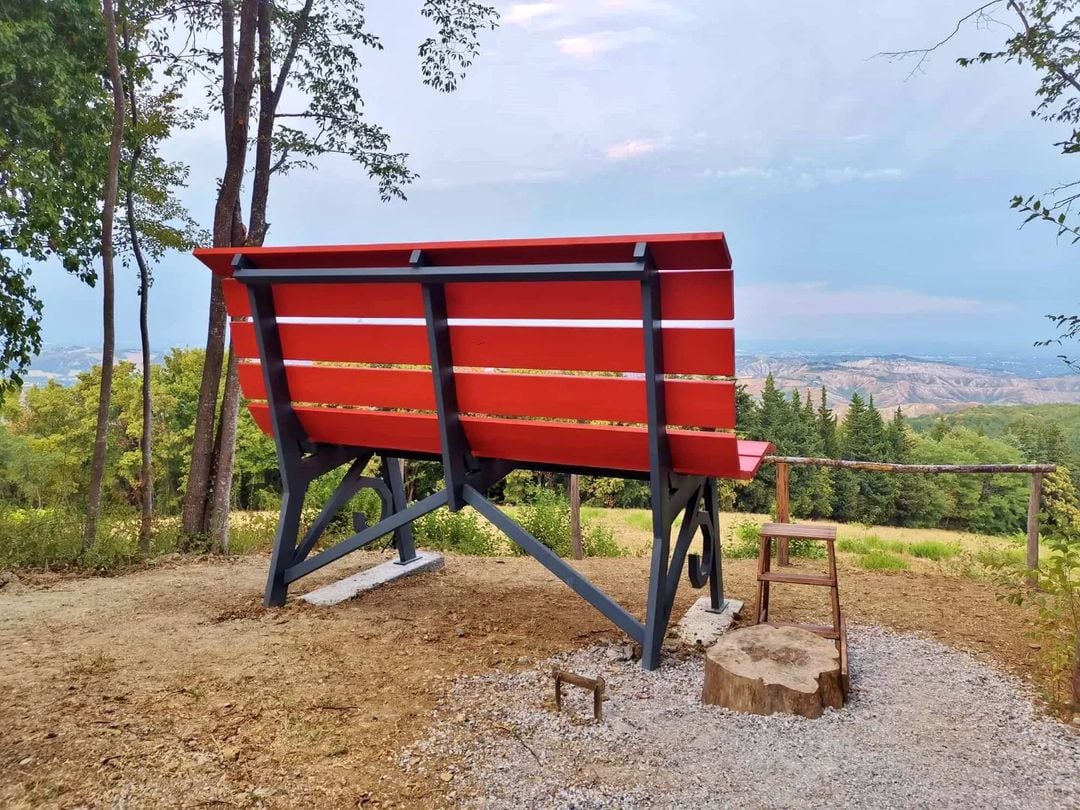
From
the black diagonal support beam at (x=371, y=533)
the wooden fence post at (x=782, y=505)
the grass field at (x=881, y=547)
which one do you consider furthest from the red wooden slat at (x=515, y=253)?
the grass field at (x=881, y=547)

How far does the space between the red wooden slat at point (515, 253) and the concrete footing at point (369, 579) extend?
1945 millimetres

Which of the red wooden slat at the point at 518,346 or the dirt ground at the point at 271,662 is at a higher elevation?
the red wooden slat at the point at 518,346

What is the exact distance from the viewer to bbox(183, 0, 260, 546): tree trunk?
6.93 m

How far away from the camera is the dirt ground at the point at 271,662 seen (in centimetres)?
236

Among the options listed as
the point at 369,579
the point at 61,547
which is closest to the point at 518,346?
the point at 369,579

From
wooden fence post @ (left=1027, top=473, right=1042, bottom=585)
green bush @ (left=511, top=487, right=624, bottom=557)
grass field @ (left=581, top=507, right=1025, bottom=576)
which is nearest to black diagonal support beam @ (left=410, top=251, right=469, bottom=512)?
grass field @ (left=581, top=507, right=1025, bottom=576)

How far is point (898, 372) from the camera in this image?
144ft

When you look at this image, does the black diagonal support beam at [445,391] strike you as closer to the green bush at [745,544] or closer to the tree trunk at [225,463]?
the tree trunk at [225,463]

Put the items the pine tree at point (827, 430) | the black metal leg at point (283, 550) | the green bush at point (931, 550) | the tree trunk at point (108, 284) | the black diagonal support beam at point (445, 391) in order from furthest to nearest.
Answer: the pine tree at point (827, 430)
the green bush at point (931, 550)
the tree trunk at point (108, 284)
the black metal leg at point (283, 550)
the black diagonal support beam at point (445, 391)

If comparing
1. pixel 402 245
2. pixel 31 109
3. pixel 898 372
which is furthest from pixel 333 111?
pixel 898 372

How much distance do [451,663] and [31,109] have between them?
261 inches

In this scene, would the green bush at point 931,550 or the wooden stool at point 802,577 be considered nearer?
the wooden stool at point 802,577

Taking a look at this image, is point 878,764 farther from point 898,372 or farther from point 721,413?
point 898,372

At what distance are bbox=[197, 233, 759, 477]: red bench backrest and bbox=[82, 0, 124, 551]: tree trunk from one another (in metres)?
2.77
